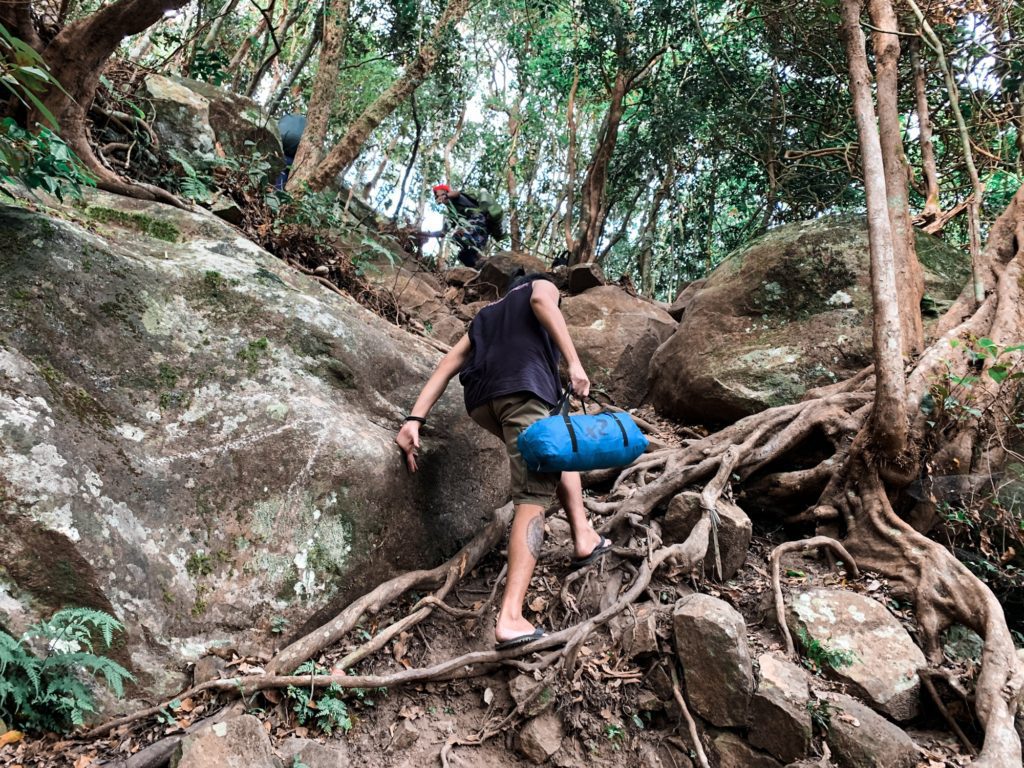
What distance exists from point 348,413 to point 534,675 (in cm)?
166

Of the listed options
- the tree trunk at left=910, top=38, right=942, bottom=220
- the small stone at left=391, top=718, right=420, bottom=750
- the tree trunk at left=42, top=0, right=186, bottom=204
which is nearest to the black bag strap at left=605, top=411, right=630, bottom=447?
the small stone at left=391, top=718, right=420, bottom=750

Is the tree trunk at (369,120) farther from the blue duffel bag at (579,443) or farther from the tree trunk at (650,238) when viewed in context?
the tree trunk at (650,238)

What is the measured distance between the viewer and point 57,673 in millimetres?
2119

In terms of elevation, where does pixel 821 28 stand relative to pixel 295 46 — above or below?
above

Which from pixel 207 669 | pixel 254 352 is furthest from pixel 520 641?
pixel 254 352

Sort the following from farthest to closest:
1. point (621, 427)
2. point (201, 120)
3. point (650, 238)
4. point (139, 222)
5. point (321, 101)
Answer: point (650, 238)
point (321, 101)
point (201, 120)
point (139, 222)
point (621, 427)

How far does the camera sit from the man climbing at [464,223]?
829cm

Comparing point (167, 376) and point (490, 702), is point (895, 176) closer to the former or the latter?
point (490, 702)

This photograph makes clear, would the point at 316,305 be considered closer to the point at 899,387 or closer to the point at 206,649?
the point at 206,649

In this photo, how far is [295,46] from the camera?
45.3 ft

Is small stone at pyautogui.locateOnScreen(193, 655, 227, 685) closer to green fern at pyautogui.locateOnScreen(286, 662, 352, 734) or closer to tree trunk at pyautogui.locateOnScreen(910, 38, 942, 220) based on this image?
green fern at pyautogui.locateOnScreen(286, 662, 352, 734)

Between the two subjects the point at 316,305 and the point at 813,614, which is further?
the point at 316,305

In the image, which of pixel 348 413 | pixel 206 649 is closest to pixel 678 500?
pixel 348 413

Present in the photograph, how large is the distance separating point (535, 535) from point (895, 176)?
438 centimetres
